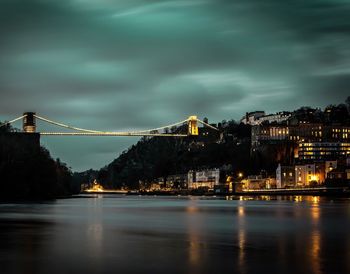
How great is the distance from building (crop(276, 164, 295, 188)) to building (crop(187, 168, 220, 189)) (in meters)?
34.8

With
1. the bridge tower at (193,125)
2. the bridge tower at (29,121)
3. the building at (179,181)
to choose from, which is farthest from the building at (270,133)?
the bridge tower at (29,121)

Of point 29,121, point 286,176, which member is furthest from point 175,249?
point 286,176

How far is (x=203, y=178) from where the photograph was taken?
583 feet

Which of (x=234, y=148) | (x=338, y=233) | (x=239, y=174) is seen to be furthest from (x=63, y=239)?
(x=234, y=148)

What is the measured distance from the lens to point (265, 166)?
155625mm

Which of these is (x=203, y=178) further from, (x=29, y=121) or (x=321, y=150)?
(x=29, y=121)

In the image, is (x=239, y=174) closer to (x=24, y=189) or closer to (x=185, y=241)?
(x=24, y=189)

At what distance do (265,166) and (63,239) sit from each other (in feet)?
443

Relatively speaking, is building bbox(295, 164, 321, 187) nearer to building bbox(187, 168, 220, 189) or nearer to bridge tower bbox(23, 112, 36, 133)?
building bbox(187, 168, 220, 189)

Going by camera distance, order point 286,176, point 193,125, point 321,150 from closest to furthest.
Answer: point 286,176
point 193,125
point 321,150

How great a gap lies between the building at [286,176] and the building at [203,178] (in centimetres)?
3477

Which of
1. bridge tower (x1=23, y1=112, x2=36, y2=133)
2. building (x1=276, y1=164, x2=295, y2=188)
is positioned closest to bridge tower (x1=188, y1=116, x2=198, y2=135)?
building (x1=276, y1=164, x2=295, y2=188)

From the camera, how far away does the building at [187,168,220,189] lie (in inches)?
6670

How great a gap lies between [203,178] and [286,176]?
157 ft
